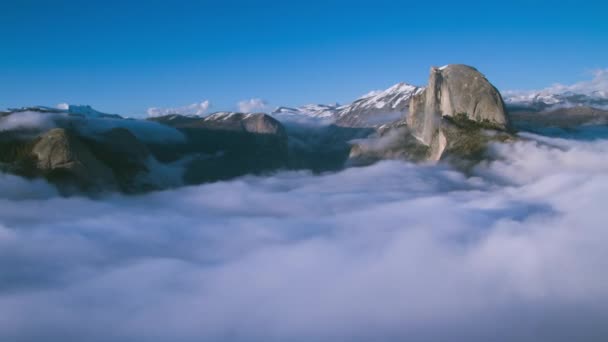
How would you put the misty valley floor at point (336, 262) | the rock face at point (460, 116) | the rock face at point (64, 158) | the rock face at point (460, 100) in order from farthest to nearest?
the rock face at point (460, 100), the rock face at point (64, 158), the rock face at point (460, 116), the misty valley floor at point (336, 262)

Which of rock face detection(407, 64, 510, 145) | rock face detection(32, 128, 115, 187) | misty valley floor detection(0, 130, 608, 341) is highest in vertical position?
rock face detection(407, 64, 510, 145)

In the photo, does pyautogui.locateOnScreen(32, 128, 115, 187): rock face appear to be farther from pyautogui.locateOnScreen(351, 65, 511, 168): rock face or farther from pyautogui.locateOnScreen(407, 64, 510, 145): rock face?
pyautogui.locateOnScreen(407, 64, 510, 145): rock face

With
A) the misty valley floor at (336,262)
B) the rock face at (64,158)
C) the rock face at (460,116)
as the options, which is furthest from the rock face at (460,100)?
the rock face at (64,158)

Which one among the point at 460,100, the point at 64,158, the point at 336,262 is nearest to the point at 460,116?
the point at 460,100

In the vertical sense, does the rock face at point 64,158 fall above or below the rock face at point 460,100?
below

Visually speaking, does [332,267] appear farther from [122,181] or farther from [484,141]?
[122,181]

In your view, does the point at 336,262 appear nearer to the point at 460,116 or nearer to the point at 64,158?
the point at 460,116

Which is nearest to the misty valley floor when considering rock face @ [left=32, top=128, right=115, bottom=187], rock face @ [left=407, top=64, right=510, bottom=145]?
rock face @ [left=32, top=128, right=115, bottom=187]

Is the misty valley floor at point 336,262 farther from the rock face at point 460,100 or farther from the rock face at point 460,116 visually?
the rock face at point 460,100
